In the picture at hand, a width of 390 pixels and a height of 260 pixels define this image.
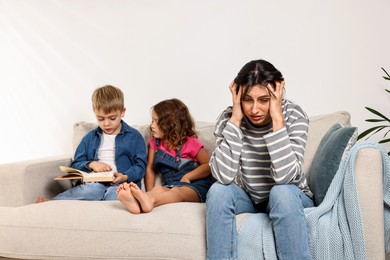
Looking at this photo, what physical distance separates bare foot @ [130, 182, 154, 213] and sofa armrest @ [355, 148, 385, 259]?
81 cm

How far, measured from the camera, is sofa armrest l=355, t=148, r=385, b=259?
1.76 metres

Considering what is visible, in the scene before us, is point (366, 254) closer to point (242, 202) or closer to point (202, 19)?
point (242, 202)

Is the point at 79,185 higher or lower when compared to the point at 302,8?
lower

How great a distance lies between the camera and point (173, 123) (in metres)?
2.67

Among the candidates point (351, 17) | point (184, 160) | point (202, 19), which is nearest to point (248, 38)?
point (202, 19)

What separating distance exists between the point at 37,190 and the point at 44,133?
105 centimetres

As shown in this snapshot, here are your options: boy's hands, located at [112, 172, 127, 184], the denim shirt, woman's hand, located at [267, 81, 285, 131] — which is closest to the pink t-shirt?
the denim shirt

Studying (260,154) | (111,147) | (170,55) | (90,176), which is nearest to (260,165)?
(260,154)

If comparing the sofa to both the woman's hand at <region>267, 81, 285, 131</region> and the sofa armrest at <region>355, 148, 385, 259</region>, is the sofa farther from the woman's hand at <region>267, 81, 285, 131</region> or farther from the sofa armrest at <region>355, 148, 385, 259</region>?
the woman's hand at <region>267, 81, 285, 131</region>

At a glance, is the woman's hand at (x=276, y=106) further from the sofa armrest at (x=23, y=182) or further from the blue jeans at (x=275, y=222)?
the sofa armrest at (x=23, y=182)

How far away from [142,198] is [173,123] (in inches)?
28.6

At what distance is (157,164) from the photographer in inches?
106

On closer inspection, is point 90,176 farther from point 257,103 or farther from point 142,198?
point 257,103

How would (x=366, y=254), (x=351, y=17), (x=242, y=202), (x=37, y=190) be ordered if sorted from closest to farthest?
(x=366, y=254) < (x=242, y=202) < (x=37, y=190) < (x=351, y=17)
